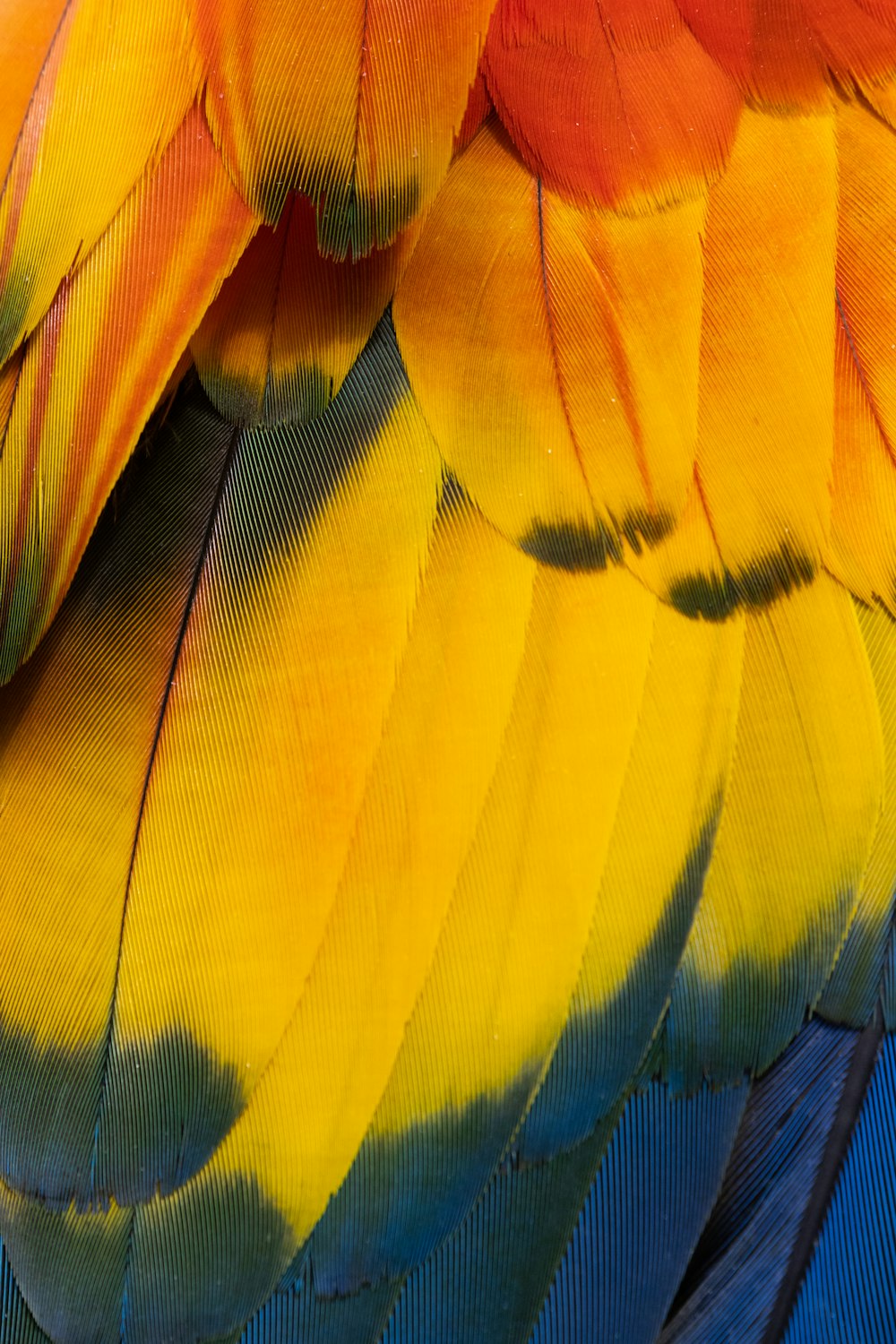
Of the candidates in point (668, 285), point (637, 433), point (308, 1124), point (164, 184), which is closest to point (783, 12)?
point (668, 285)

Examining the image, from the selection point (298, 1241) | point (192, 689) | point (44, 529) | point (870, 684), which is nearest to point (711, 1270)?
point (298, 1241)

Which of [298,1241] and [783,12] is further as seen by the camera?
[783,12]

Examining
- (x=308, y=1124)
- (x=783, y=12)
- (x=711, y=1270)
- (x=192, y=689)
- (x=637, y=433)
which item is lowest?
(x=711, y=1270)

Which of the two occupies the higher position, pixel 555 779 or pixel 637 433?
pixel 637 433

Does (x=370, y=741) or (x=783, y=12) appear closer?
(x=370, y=741)

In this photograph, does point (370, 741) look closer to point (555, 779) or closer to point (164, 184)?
point (555, 779)

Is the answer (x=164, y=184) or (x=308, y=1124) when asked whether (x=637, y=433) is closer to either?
(x=164, y=184)
